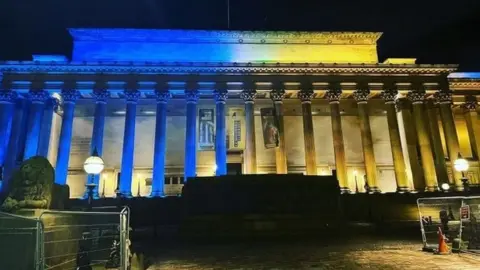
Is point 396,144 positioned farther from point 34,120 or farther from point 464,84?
point 34,120

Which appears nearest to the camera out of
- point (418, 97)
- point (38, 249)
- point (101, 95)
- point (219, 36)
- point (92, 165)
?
point (38, 249)

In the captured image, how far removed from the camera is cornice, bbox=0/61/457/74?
27.2 m

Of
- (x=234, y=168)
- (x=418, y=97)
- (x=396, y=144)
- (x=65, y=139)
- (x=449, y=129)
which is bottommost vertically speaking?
(x=234, y=168)

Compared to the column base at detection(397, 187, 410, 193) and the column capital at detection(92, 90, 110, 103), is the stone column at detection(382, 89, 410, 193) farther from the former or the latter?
the column capital at detection(92, 90, 110, 103)

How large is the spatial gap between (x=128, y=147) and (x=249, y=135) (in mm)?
10439

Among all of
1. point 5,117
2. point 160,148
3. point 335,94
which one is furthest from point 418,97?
point 5,117

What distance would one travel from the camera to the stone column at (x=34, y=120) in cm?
2664

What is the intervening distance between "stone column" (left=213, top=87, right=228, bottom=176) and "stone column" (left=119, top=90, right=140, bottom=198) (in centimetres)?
720

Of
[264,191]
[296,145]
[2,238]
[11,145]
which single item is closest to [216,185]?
[264,191]

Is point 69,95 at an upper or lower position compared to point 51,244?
upper

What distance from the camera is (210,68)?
28.4m

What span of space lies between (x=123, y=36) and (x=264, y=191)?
22.6 metres

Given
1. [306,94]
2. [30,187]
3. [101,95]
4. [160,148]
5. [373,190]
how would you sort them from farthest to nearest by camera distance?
[306,94]
[101,95]
[160,148]
[373,190]
[30,187]

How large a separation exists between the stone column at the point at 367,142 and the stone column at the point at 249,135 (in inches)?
382
